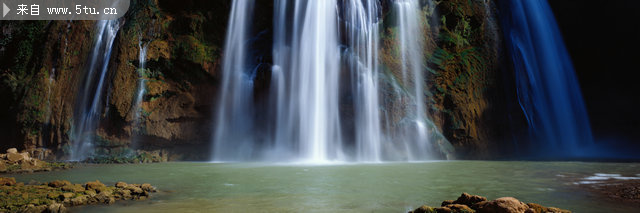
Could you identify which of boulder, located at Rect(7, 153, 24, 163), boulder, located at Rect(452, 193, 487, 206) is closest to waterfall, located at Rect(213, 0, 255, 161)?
boulder, located at Rect(7, 153, 24, 163)

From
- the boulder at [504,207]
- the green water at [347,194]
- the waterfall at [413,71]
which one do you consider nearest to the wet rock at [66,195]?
the green water at [347,194]

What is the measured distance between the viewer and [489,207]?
11.4 ft

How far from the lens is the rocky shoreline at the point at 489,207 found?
3369mm

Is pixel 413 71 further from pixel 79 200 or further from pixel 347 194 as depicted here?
pixel 79 200

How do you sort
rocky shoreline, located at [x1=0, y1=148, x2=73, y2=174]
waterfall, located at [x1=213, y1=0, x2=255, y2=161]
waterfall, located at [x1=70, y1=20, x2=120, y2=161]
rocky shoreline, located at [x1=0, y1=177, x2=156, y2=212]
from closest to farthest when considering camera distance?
rocky shoreline, located at [x1=0, y1=177, x2=156, y2=212]
rocky shoreline, located at [x1=0, y1=148, x2=73, y2=174]
waterfall, located at [x1=70, y1=20, x2=120, y2=161]
waterfall, located at [x1=213, y1=0, x2=255, y2=161]

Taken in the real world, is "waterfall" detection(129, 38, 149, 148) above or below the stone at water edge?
above

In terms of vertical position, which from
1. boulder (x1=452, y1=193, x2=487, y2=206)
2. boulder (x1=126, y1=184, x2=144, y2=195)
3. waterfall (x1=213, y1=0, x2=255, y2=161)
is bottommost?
boulder (x1=452, y1=193, x2=487, y2=206)

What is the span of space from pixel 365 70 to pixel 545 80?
8897mm

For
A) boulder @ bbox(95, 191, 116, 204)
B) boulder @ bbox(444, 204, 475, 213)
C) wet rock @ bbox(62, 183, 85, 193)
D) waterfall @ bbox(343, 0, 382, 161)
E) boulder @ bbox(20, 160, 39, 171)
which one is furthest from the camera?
waterfall @ bbox(343, 0, 382, 161)

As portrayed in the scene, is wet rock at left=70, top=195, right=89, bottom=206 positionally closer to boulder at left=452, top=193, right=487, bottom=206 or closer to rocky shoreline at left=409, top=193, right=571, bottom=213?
rocky shoreline at left=409, top=193, right=571, bottom=213

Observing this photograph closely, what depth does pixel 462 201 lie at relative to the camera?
3.96m

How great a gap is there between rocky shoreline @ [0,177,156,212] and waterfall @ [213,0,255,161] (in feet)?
34.1

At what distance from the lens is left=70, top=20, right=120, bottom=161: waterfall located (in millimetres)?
15125

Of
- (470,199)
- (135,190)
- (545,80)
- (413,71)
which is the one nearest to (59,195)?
(135,190)
